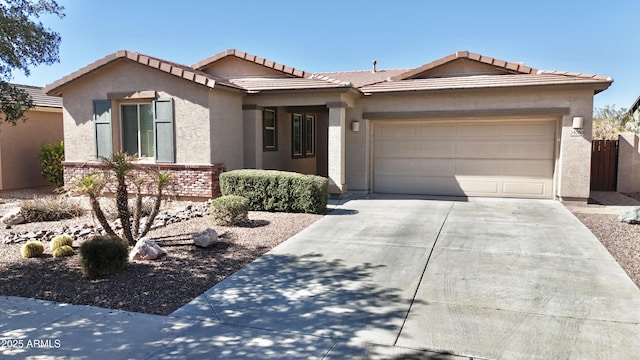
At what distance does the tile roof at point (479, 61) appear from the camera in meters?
13.3

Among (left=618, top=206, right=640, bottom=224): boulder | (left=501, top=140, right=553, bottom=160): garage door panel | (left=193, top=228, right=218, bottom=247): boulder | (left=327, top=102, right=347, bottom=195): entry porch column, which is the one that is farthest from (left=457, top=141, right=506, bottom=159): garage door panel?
(left=193, top=228, right=218, bottom=247): boulder

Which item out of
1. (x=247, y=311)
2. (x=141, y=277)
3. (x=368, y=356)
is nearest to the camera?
(x=368, y=356)

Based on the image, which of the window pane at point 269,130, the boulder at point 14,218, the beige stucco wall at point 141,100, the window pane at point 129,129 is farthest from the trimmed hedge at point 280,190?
the boulder at point 14,218

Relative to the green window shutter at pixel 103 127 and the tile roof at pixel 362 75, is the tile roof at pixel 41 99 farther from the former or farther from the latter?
the tile roof at pixel 362 75

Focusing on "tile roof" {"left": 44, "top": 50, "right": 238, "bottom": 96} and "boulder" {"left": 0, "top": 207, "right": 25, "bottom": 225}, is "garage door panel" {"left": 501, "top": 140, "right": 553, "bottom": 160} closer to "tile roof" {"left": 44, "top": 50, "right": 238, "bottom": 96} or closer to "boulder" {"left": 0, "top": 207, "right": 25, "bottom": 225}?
"tile roof" {"left": 44, "top": 50, "right": 238, "bottom": 96}

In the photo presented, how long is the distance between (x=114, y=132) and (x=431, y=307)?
1124 centimetres

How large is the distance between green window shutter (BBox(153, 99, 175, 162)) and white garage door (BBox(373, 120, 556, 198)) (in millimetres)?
6367

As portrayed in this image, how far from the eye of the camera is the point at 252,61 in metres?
15.4

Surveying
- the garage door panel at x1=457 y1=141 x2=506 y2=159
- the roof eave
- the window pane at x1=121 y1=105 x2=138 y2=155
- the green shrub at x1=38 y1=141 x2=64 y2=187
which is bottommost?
the green shrub at x1=38 y1=141 x2=64 y2=187

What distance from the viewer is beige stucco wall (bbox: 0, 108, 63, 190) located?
15.8 m

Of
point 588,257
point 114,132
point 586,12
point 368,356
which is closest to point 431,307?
point 368,356

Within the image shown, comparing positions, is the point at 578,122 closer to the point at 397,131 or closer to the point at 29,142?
the point at 397,131

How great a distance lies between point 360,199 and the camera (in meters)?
13.6

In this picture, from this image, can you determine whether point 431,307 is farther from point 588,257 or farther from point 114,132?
point 114,132
